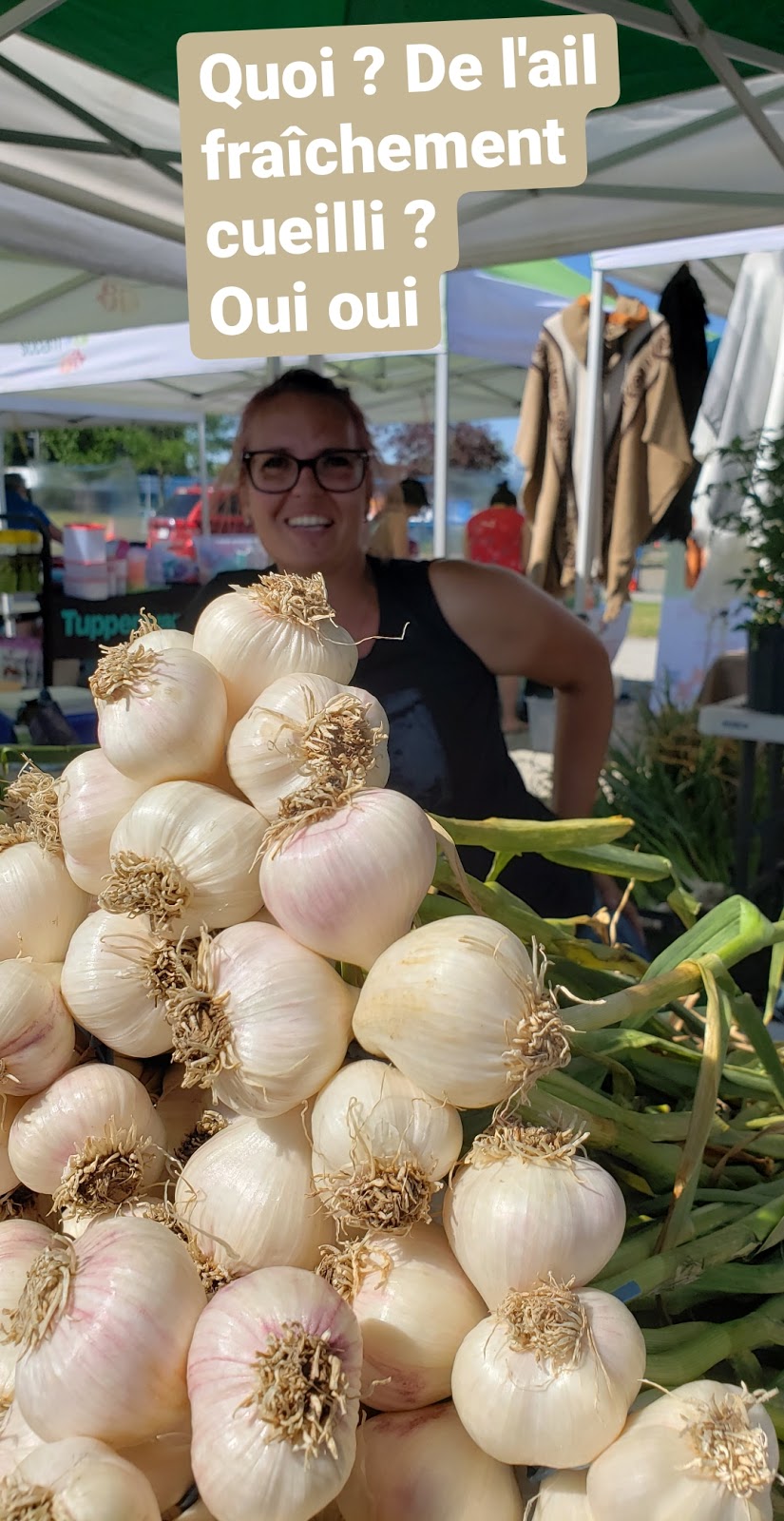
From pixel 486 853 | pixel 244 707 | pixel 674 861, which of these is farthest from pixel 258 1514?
pixel 674 861

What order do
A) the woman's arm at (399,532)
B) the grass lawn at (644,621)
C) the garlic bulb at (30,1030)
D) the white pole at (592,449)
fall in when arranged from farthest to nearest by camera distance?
the grass lawn at (644,621), the woman's arm at (399,532), the white pole at (592,449), the garlic bulb at (30,1030)

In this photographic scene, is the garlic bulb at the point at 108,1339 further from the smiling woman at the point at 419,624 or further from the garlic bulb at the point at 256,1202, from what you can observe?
the smiling woman at the point at 419,624

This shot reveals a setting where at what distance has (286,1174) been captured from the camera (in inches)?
24.9

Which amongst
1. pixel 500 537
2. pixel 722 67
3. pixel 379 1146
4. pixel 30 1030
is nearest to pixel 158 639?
pixel 30 1030

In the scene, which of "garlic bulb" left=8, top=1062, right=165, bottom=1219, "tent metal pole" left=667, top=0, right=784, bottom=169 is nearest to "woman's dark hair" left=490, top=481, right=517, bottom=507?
Answer: "tent metal pole" left=667, top=0, right=784, bottom=169

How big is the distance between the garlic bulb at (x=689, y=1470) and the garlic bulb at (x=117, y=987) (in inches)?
14.7

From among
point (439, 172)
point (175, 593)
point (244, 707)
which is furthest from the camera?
point (175, 593)

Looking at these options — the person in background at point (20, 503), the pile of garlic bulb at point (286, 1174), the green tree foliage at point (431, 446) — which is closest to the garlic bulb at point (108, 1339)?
the pile of garlic bulb at point (286, 1174)

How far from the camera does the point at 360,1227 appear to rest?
61 centimetres

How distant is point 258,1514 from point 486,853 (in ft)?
3.94

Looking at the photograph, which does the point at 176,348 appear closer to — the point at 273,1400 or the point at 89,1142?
the point at 89,1142

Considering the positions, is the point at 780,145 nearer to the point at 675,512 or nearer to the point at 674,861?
the point at 674,861

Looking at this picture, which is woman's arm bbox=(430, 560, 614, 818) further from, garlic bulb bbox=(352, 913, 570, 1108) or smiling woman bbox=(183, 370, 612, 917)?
garlic bulb bbox=(352, 913, 570, 1108)

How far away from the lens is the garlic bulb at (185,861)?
0.65 meters
